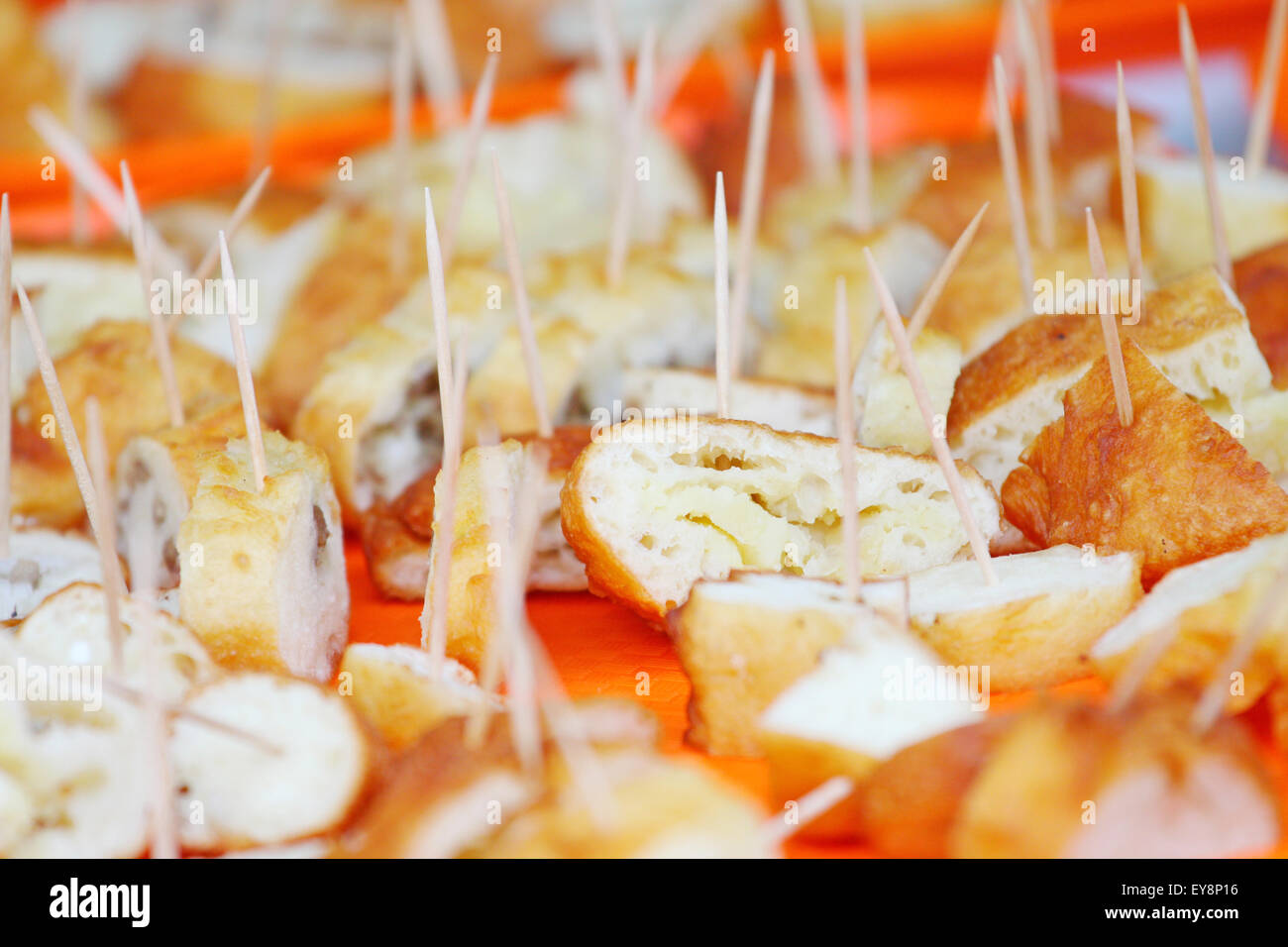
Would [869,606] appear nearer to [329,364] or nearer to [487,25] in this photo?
[329,364]

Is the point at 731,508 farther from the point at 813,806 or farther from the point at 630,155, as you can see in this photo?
the point at 630,155

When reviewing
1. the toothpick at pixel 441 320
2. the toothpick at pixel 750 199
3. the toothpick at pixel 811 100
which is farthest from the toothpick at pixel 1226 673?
the toothpick at pixel 811 100

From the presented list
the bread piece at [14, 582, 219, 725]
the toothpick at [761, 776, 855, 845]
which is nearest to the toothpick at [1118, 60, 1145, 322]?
the toothpick at [761, 776, 855, 845]

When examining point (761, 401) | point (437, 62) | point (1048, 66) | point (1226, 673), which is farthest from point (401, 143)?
point (1226, 673)

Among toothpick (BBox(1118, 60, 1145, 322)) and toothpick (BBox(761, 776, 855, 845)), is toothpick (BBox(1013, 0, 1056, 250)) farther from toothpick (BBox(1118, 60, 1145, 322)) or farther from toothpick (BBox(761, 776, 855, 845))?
toothpick (BBox(761, 776, 855, 845))

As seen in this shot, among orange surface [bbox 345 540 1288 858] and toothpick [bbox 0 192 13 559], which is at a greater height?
toothpick [bbox 0 192 13 559]

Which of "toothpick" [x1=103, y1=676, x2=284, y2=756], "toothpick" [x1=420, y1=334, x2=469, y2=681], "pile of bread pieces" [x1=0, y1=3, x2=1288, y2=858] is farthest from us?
"toothpick" [x1=420, y1=334, x2=469, y2=681]

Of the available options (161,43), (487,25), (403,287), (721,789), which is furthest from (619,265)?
(161,43)

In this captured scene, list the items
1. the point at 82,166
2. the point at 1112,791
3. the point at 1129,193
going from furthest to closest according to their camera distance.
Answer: the point at 82,166, the point at 1129,193, the point at 1112,791
